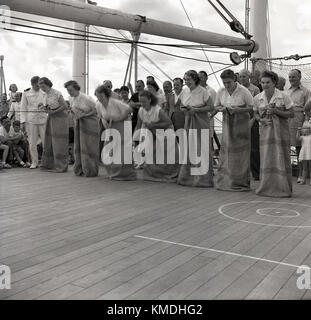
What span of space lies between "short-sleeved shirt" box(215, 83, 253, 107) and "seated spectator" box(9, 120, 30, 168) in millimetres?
4859

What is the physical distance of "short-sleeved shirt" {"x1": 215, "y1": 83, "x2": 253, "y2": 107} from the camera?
6.73m

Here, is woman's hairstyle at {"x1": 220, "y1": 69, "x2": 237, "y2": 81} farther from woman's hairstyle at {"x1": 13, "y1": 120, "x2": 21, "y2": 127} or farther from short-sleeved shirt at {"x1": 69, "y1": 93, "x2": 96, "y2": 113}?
woman's hairstyle at {"x1": 13, "y1": 120, "x2": 21, "y2": 127}

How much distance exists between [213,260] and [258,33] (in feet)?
33.2

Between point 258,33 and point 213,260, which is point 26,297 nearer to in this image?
point 213,260

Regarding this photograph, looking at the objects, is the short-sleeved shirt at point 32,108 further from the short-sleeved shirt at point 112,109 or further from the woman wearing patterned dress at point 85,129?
the short-sleeved shirt at point 112,109

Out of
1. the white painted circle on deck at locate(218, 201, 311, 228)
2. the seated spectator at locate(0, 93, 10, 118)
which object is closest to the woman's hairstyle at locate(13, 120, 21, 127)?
the seated spectator at locate(0, 93, 10, 118)

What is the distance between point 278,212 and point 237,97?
89.6 inches

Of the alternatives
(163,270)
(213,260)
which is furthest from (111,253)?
(213,260)

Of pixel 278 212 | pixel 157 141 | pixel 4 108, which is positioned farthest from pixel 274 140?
pixel 4 108

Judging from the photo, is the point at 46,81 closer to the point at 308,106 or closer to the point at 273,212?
the point at 308,106

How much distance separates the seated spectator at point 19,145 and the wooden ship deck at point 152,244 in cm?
349

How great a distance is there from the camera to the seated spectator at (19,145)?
972cm

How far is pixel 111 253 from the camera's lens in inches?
137

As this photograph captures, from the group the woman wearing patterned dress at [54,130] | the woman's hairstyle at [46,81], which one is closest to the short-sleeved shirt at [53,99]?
the woman wearing patterned dress at [54,130]
